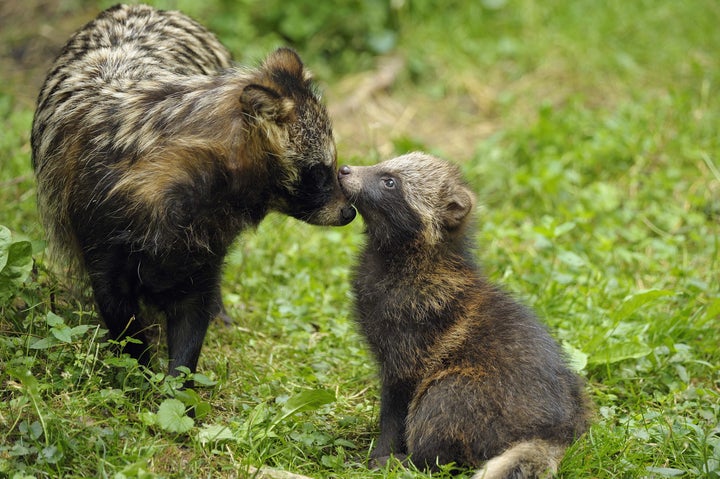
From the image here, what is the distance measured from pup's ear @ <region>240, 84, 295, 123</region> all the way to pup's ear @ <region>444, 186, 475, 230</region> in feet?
3.62

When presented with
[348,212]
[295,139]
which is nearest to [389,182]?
[348,212]

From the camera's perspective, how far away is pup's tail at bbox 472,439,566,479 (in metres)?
4.15

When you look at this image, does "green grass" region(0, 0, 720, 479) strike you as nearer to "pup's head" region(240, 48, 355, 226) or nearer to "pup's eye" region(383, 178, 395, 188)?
"pup's head" region(240, 48, 355, 226)

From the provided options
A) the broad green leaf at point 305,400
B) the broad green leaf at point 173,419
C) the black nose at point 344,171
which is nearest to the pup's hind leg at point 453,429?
the broad green leaf at point 305,400

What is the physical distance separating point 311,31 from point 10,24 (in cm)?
347

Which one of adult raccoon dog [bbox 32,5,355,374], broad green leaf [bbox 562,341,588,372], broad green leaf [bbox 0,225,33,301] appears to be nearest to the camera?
adult raccoon dog [bbox 32,5,355,374]

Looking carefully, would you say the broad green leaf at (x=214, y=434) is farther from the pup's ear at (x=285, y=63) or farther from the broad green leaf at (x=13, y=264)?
the pup's ear at (x=285, y=63)

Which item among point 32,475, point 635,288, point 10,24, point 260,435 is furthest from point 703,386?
point 10,24

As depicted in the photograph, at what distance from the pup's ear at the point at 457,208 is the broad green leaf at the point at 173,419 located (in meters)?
1.85

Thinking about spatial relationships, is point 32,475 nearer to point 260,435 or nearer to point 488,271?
point 260,435

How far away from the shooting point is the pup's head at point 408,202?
5.10 metres

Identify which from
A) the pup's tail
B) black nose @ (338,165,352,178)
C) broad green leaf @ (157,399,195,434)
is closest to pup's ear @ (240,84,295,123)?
black nose @ (338,165,352,178)

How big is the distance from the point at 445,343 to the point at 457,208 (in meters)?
0.85

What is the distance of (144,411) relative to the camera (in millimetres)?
4398
